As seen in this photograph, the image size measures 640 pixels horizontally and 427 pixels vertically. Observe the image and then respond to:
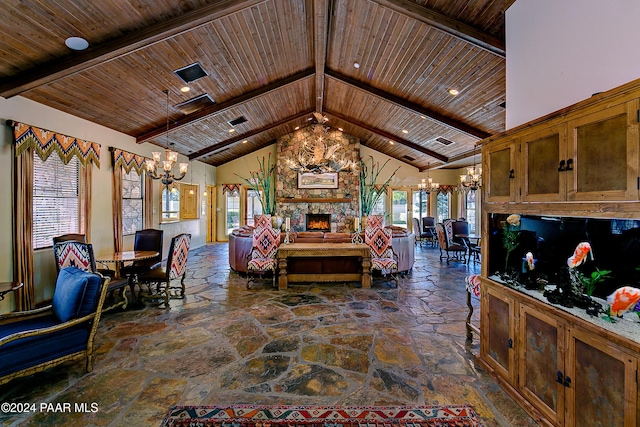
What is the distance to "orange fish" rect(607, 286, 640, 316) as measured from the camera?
61.0 inches

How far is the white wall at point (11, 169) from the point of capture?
385 cm

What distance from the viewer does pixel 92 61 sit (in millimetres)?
3666

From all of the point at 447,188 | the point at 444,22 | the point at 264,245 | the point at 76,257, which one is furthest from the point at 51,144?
the point at 447,188

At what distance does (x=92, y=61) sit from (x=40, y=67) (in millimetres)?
709

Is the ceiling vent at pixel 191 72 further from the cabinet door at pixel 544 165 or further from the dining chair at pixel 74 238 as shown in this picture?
the cabinet door at pixel 544 165

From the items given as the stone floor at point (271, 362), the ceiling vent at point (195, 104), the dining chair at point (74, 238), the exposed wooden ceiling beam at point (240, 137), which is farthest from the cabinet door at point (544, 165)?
the exposed wooden ceiling beam at point (240, 137)

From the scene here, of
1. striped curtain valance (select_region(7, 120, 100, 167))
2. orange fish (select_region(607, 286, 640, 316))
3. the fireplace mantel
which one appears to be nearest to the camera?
orange fish (select_region(607, 286, 640, 316))

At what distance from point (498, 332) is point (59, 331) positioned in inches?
152

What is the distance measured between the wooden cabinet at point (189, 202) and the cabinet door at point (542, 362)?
948 centimetres

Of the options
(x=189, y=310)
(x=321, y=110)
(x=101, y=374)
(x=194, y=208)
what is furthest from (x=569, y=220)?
(x=194, y=208)

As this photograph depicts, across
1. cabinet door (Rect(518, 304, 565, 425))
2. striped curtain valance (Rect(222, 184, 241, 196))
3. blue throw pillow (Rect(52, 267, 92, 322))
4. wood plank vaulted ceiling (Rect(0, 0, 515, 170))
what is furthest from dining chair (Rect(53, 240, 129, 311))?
striped curtain valance (Rect(222, 184, 241, 196))

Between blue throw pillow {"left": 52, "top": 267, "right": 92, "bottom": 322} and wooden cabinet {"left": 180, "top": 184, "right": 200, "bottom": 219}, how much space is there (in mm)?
6915

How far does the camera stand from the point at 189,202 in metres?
9.80

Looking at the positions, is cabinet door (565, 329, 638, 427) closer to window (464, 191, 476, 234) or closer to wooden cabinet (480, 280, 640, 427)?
wooden cabinet (480, 280, 640, 427)
